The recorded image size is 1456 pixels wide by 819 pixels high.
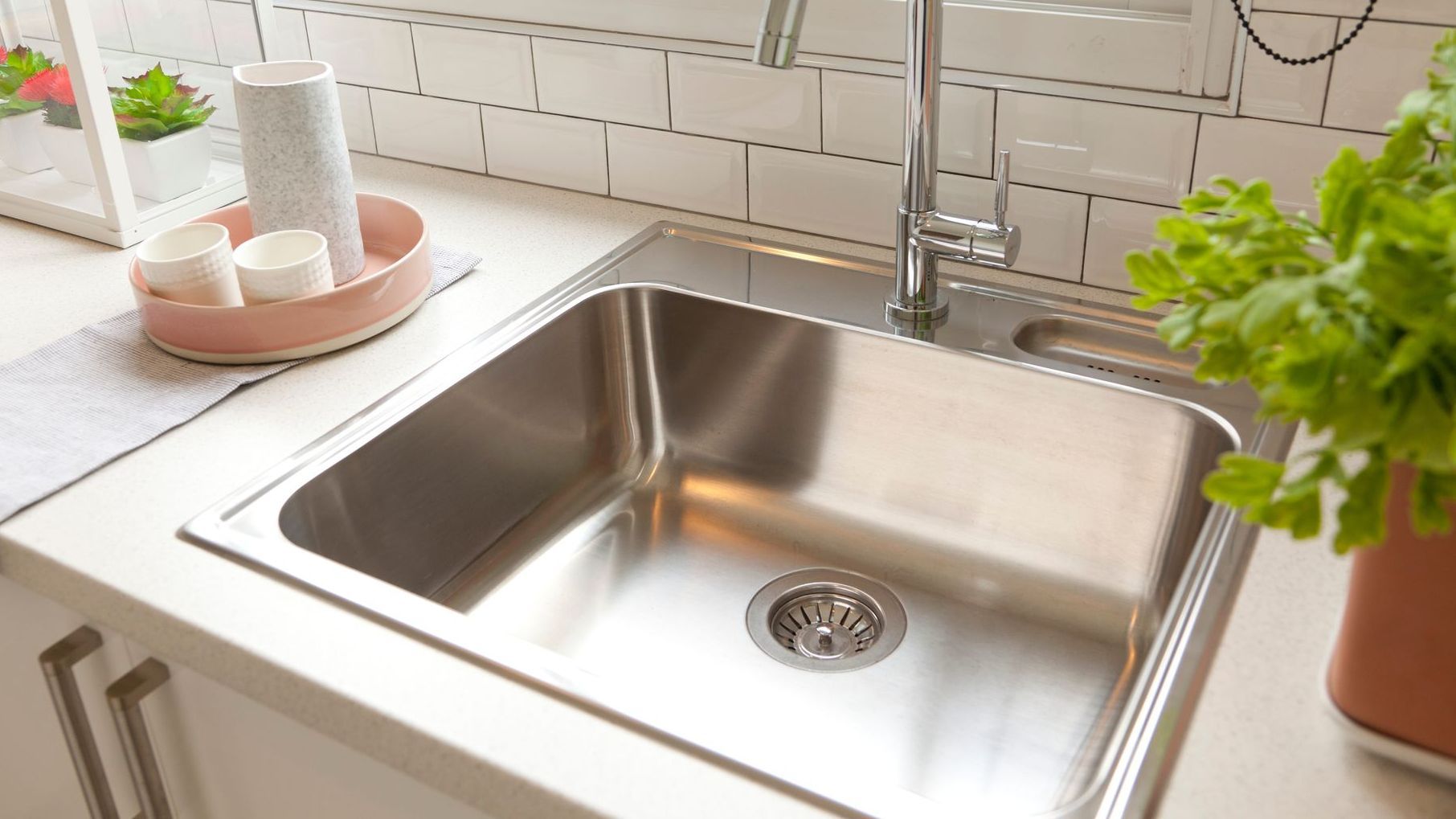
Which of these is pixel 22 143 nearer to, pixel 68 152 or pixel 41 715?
pixel 68 152

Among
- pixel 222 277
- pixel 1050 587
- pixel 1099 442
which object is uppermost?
pixel 222 277

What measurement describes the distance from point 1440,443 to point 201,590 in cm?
67

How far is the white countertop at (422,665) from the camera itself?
23.0 inches

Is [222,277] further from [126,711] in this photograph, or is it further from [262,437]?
[126,711]

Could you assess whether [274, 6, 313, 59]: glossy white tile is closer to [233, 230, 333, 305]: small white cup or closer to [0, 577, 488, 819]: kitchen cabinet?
[233, 230, 333, 305]: small white cup

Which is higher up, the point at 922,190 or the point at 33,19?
the point at 33,19

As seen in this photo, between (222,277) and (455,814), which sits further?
(222,277)

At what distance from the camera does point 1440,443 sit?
0.42 m

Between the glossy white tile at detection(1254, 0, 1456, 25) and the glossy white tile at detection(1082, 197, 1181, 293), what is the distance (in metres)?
0.18

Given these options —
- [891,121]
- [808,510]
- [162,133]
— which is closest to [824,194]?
[891,121]

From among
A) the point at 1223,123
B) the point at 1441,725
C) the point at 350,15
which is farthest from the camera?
the point at 350,15

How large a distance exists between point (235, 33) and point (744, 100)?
0.57 m

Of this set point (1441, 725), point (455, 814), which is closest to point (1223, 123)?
point (1441, 725)

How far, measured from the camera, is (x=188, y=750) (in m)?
0.82
